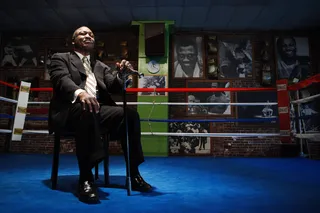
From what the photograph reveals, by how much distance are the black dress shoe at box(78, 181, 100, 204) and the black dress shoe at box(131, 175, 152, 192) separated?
0.96ft

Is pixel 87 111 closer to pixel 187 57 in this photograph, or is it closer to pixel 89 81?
pixel 89 81

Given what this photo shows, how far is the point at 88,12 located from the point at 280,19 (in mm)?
3984

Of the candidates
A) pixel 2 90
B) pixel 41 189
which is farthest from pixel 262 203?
pixel 2 90

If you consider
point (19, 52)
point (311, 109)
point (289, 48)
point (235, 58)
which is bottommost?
point (311, 109)

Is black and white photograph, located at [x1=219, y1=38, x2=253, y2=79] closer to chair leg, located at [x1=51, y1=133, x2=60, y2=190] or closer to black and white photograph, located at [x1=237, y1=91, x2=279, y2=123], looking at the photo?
black and white photograph, located at [x1=237, y1=91, x2=279, y2=123]

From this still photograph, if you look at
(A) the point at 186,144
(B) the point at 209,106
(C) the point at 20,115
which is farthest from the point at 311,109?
(C) the point at 20,115

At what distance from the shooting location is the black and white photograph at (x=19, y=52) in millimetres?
5668

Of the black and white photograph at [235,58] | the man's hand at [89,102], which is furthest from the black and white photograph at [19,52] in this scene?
the man's hand at [89,102]

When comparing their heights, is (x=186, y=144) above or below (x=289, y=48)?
below

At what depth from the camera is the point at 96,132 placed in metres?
1.42

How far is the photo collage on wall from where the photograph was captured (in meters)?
5.28

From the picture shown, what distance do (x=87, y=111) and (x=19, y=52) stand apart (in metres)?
5.31

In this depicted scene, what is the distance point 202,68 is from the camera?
5469 millimetres

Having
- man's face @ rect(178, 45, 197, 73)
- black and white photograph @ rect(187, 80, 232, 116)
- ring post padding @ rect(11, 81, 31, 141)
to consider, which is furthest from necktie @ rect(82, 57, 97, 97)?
man's face @ rect(178, 45, 197, 73)
